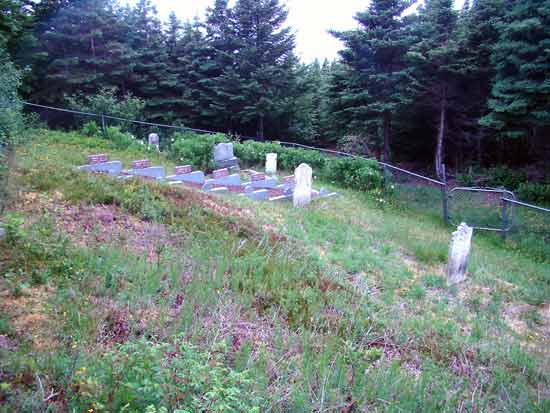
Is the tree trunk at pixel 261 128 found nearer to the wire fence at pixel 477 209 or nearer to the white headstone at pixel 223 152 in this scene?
the white headstone at pixel 223 152

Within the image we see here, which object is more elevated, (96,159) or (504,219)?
(96,159)

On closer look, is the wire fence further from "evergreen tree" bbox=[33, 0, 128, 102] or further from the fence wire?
"evergreen tree" bbox=[33, 0, 128, 102]

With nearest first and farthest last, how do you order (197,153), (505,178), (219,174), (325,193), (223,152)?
(219,174)
(325,193)
(223,152)
(197,153)
(505,178)

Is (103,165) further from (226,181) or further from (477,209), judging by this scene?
(477,209)

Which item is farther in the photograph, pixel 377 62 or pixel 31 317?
pixel 377 62

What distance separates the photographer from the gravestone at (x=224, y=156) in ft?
48.2

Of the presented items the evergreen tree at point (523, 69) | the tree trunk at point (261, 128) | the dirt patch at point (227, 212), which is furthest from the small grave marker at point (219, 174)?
the tree trunk at point (261, 128)

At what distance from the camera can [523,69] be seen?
653 inches

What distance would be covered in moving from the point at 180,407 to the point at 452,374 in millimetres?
3017

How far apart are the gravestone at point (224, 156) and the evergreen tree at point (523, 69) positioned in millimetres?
10446

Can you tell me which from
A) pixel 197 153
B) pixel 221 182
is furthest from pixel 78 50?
pixel 221 182

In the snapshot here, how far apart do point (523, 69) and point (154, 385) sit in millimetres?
18182

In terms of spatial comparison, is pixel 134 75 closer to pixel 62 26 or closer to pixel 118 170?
pixel 62 26

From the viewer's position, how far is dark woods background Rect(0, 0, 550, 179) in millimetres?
17875
